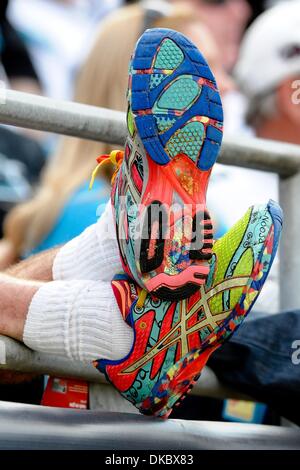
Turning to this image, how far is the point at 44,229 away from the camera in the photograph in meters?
2.08

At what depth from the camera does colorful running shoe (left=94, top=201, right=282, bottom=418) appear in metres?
1.23

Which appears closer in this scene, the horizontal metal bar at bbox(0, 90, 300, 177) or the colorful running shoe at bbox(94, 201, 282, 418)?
the colorful running shoe at bbox(94, 201, 282, 418)

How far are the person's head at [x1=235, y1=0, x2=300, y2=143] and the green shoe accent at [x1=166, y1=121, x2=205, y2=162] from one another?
1114 mm

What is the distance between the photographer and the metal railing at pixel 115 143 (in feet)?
4.39

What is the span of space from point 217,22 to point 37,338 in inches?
96.2

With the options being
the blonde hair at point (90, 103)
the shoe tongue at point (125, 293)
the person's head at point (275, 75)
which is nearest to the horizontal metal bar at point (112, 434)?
the shoe tongue at point (125, 293)

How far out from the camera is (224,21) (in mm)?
3564

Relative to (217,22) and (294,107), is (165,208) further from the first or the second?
(217,22)

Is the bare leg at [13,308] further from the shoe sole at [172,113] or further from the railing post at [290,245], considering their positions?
the railing post at [290,245]

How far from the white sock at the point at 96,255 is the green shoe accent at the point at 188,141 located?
0.15 meters

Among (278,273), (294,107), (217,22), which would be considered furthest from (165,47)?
(217,22)

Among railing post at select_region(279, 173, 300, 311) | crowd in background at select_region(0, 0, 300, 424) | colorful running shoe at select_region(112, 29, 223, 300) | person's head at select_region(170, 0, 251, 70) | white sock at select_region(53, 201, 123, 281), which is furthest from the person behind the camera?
person's head at select_region(170, 0, 251, 70)

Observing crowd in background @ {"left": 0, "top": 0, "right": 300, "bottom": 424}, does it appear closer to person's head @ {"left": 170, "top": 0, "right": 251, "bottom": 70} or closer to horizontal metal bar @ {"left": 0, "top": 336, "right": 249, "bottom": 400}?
horizontal metal bar @ {"left": 0, "top": 336, "right": 249, "bottom": 400}

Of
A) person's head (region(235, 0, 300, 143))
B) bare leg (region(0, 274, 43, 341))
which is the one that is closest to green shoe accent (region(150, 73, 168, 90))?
bare leg (region(0, 274, 43, 341))
